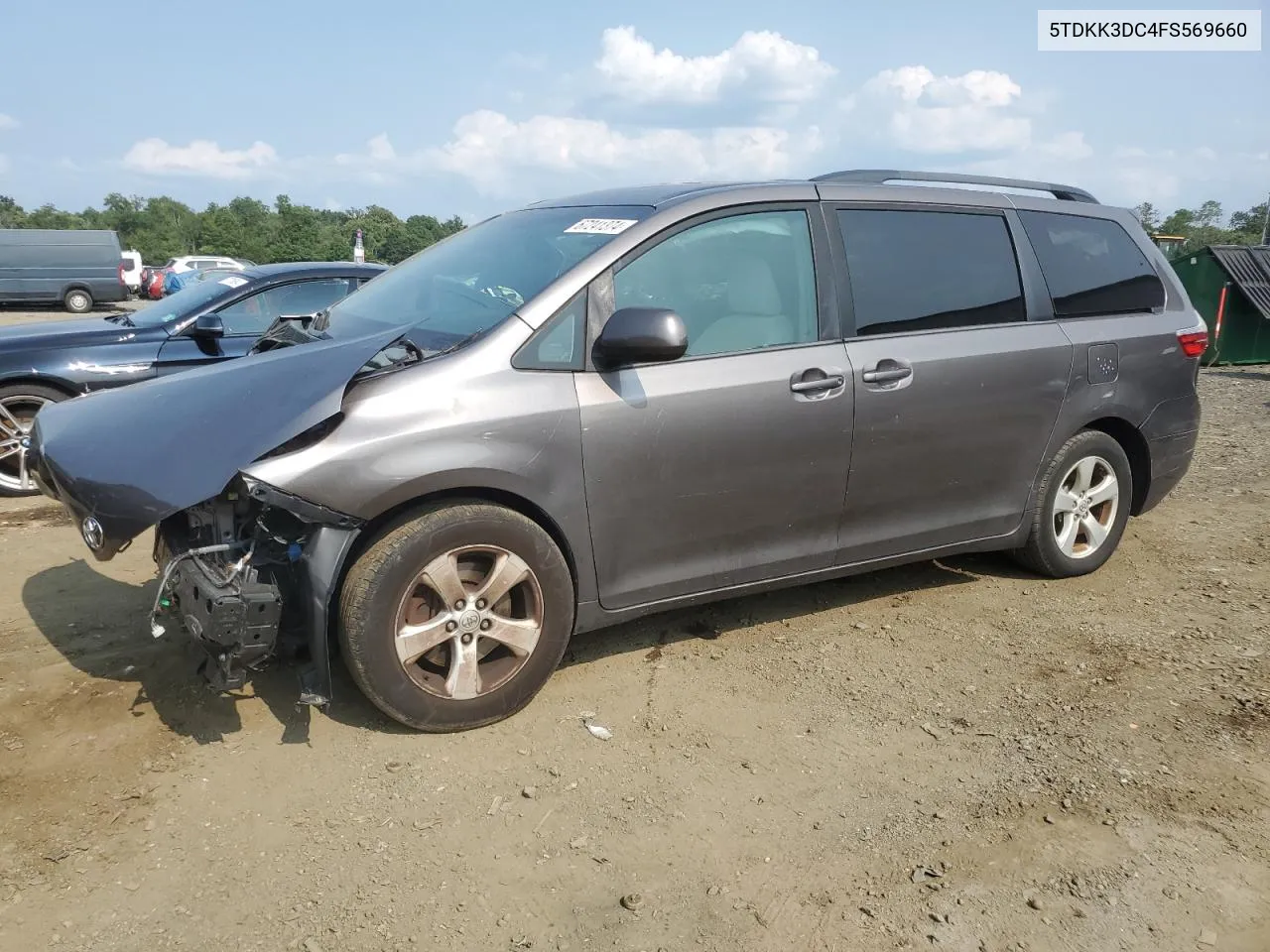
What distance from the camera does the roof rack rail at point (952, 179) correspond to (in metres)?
4.29

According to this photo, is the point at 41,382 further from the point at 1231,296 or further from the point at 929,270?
the point at 1231,296

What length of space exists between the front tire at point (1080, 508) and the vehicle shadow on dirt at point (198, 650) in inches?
10.0

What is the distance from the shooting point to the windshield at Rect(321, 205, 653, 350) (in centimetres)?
349

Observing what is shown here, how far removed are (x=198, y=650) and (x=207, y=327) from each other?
3349 mm

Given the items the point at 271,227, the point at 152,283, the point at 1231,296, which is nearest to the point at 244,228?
the point at 271,227

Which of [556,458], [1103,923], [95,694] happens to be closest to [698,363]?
[556,458]

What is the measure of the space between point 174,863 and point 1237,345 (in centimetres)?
1658

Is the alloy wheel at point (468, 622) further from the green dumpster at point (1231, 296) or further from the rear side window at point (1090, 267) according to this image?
the green dumpster at point (1231, 296)

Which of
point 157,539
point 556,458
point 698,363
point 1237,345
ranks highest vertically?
point 698,363

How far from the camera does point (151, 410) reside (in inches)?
122

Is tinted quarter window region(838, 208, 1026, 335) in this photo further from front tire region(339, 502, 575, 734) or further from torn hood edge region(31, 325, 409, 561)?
torn hood edge region(31, 325, 409, 561)

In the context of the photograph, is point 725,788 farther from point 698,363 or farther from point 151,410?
point 151,410

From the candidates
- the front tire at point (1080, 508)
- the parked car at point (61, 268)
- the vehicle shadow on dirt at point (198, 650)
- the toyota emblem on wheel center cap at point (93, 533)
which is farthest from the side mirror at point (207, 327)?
the parked car at point (61, 268)

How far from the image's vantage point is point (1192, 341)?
4992 mm
